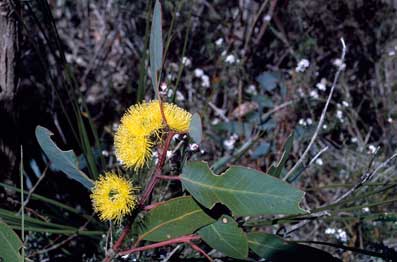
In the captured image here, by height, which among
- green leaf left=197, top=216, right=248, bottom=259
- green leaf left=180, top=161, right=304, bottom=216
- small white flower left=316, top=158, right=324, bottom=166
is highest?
green leaf left=180, top=161, right=304, bottom=216

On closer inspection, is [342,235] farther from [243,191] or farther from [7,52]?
[7,52]

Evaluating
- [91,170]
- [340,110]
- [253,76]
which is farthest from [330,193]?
[91,170]

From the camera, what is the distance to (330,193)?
2275 millimetres

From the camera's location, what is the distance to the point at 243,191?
975 mm

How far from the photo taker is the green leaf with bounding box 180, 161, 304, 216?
0.93 metres

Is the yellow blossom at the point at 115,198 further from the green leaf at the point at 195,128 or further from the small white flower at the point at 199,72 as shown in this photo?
the small white flower at the point at 199,72

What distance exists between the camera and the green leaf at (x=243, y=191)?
3.06 ft

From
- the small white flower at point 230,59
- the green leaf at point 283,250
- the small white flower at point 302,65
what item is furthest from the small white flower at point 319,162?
the green leaf at point 283,250

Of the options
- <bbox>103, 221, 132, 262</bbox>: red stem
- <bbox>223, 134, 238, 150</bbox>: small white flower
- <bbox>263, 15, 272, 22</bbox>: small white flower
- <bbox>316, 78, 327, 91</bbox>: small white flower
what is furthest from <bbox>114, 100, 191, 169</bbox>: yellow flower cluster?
<bbox>263, 15, 272, 22</bbox>: small white flower

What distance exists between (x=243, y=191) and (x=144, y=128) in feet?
0.73

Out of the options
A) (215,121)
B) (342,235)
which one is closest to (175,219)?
(342,235)

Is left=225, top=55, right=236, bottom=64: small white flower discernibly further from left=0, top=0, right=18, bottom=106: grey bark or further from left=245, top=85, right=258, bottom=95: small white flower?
left=0, top=0, right=18, bottom=106: grey bark

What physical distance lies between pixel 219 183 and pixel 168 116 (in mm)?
162

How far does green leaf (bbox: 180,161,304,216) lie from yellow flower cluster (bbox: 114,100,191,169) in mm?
83
